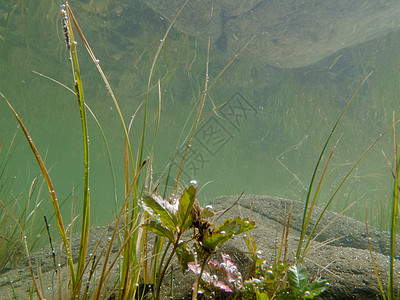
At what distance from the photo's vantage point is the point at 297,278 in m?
1.19

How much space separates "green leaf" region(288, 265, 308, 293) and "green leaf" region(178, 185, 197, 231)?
0.52m

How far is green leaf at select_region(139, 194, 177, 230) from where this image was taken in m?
1.00

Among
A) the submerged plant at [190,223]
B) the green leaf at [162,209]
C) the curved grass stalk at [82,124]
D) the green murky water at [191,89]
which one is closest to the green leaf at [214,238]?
the submerged plant at [190,223]

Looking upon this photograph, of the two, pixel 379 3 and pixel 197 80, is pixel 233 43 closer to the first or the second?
pixel 197 80

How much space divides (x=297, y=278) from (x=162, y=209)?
0.67 meters

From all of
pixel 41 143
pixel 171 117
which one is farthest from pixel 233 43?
pixel 41 143

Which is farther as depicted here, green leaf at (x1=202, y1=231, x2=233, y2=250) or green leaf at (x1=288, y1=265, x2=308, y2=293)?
green leaf at (x1=288, y1=265, x2=308, y2=293)

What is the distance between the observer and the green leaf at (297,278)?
3.85 feet

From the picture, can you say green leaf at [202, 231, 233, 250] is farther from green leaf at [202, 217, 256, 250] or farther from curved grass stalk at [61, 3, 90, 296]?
curved grass stalk at [61, 3, 90, 296]

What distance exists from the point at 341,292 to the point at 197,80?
1689 cm

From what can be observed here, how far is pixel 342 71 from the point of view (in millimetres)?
17172

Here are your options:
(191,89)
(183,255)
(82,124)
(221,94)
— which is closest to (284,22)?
(221,94)

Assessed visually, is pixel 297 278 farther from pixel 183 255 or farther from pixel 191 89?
pixel 191 89

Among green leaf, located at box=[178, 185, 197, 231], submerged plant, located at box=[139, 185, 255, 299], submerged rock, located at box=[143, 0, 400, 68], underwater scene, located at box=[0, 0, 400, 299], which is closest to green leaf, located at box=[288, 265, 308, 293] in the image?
underwater scene, located at box=[0, 0, 400, 299]
